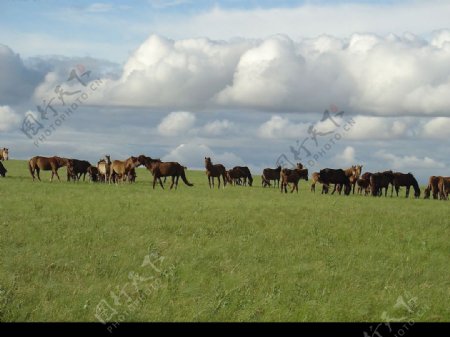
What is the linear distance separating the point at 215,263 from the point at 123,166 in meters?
31.6

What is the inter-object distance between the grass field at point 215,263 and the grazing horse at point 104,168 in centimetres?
2327

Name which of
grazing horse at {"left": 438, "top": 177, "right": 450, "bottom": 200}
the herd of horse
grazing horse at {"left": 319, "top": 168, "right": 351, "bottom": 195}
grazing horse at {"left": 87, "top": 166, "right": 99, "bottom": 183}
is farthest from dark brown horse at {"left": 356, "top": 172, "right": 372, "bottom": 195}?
grazing horse at {"left": 87, "top": 166, "right": 99, "bottom": 183}

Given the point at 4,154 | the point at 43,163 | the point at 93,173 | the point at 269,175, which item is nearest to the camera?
the point at 43,163

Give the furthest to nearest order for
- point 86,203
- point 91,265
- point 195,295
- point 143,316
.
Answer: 1. point 86,203
2. point 91,265
3. point 195,295
4. point 143,316

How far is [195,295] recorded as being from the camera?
16625mm

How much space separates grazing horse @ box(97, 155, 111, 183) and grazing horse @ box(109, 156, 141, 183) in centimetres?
179

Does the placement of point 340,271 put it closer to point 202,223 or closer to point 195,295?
point 195,295

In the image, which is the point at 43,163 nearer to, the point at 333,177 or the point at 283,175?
the point at 283,175

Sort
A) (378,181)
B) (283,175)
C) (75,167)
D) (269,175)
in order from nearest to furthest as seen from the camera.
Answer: (283,175), (378,181), (75,167), (269,175)

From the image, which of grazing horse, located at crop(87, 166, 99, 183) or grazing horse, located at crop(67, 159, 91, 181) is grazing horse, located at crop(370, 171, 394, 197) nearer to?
grazing horse, located at crop(87, 166, 99, 183)

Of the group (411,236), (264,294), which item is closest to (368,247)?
(411,236)

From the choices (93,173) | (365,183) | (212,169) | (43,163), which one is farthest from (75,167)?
(365,183)

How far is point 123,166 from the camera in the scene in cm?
4969
